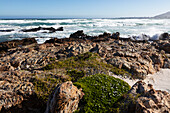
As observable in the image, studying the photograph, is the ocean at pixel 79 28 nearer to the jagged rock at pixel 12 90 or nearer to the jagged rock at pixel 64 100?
the jagged rock at pixel 12 90

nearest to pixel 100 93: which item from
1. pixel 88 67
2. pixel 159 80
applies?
pixel 88 67

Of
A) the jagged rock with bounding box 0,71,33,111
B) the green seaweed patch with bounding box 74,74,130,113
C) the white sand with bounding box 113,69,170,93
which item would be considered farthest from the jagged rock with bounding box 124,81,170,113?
the jagged rock with bounding box 0,71,33,111

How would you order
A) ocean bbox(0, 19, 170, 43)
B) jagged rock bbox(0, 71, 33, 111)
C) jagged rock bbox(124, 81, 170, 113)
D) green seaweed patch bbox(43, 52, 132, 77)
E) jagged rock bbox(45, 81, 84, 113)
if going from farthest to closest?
ocean bbox(0, 19, 170, 43), green seaweed patch bbox(43, 52, 132, 77), jagged rock bbox(0, 71, 33, 111), jagged rock bbox(45, 81, 84, 113), jagged rock bbox(124, 81, 170, 113)

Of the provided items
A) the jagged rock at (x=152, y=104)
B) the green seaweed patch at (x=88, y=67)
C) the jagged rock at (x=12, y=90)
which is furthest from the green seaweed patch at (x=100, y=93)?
the jagged rock at (x=12, y=90)

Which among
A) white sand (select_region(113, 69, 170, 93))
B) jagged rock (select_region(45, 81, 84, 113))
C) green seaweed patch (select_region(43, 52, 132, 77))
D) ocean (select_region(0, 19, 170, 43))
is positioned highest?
ocean (select_region(0, 19, 170, 43))

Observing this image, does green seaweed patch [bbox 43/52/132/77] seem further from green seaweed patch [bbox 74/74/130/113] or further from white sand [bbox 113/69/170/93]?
green seaweed patch [bbox 74/74/130/113]

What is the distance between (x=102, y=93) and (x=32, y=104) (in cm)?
469

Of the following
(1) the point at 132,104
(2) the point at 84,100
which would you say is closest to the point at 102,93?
(2) the point at 84,100

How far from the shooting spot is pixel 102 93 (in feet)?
25.0

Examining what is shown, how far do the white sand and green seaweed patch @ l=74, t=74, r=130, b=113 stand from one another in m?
3.14

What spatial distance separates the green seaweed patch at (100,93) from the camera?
668cm

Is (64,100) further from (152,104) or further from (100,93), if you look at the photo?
(152,104)

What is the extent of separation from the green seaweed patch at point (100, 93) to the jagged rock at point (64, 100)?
2.20 ft

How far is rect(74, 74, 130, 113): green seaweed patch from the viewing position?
6680 millimetres
